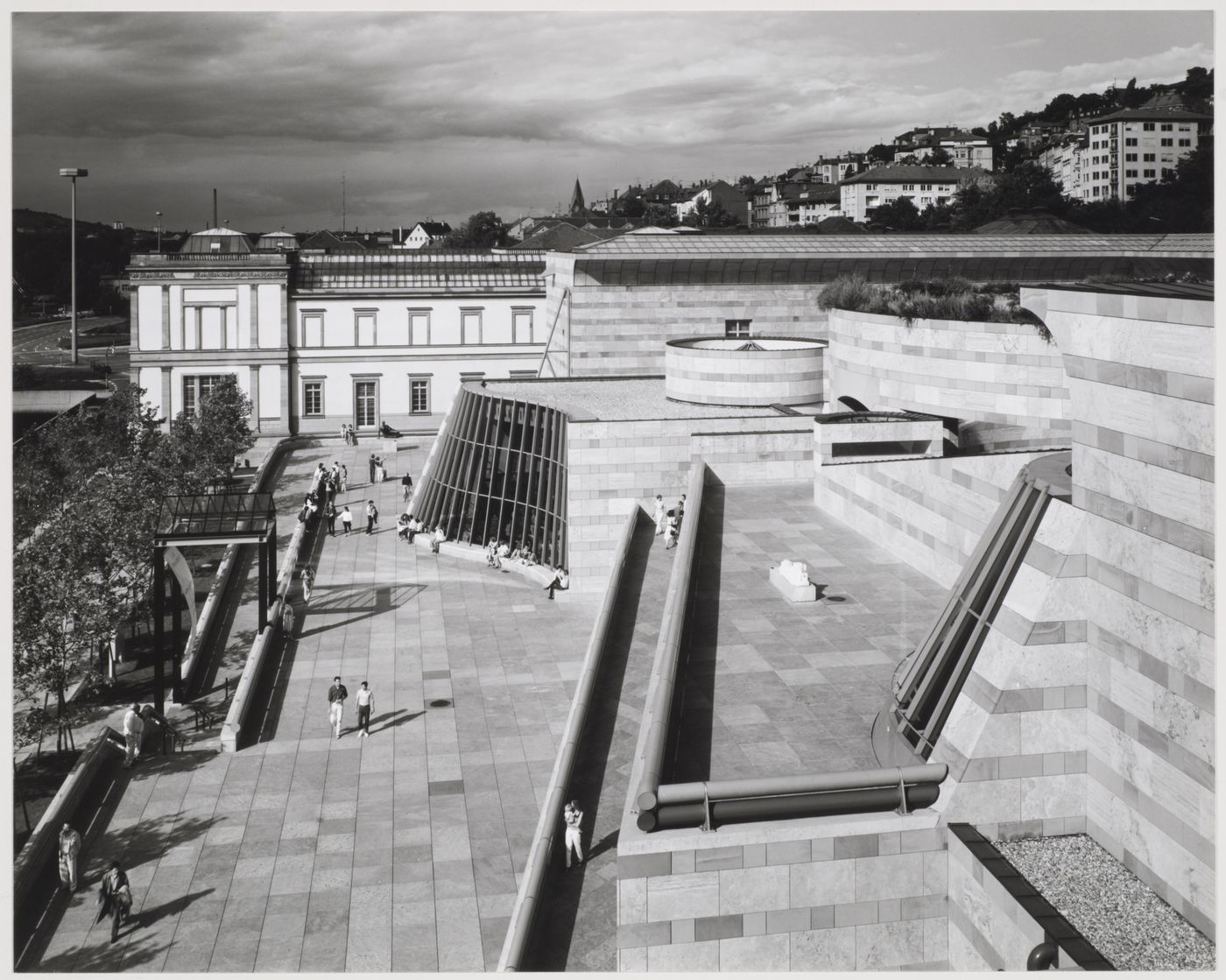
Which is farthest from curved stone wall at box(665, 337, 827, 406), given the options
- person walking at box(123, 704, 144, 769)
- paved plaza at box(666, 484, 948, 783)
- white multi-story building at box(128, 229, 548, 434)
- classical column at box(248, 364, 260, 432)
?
classical column at box(248, 364, 260, 432)

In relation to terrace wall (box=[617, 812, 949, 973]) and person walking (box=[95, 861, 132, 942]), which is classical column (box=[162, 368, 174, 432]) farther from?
terrace wall (box=[617, 812, 949, 973])

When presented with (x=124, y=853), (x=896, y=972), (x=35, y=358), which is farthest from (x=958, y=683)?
(x=35, y=358)

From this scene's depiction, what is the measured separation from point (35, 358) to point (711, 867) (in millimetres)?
97053

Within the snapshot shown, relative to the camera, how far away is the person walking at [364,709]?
2644 centimetres

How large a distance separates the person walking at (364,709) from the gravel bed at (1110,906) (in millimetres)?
16056

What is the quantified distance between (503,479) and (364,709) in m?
18.3

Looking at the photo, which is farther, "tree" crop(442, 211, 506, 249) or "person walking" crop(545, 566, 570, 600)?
"tree" crop(442, 211, 506, 249)

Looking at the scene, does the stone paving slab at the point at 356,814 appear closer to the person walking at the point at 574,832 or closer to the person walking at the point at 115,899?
the person walking at the point at 115,899

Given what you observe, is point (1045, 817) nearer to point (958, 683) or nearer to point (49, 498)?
point (958, 683)

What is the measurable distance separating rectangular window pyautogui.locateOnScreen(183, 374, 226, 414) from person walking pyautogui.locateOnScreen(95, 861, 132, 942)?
5145 centimetres

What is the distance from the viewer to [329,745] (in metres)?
26.2

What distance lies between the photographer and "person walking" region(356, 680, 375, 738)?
26.4 m

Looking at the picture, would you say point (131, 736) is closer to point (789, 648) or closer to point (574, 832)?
point (574, 832)

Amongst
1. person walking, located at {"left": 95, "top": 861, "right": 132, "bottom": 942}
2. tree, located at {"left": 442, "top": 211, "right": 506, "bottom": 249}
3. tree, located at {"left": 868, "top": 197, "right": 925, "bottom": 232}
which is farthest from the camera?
tree, located at {"left": 442, "top": 211, "right": 506, "bottom": 249}
